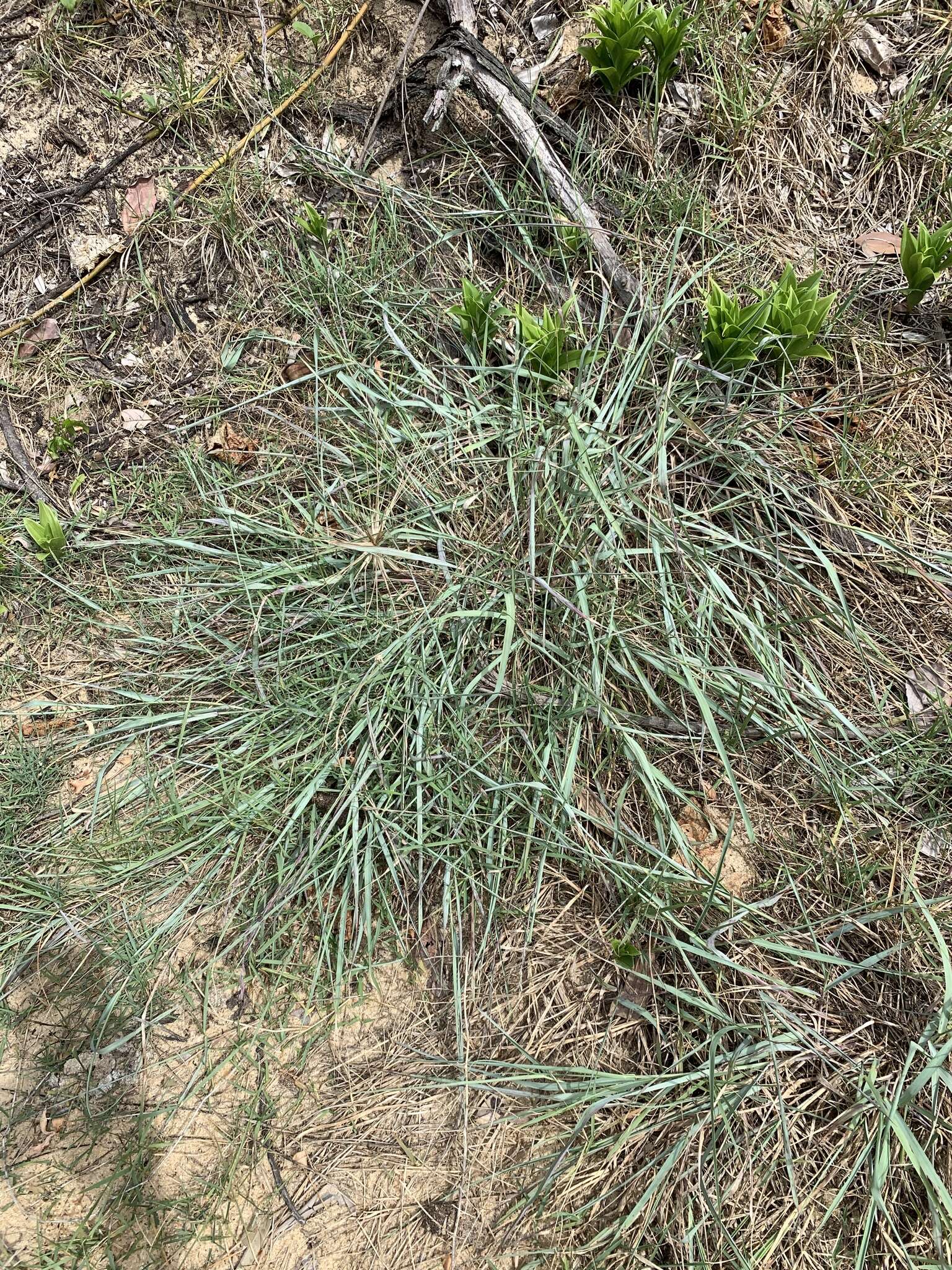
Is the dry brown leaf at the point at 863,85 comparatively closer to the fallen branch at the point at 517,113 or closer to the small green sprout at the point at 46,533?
the fallen branch at the point at 517,113

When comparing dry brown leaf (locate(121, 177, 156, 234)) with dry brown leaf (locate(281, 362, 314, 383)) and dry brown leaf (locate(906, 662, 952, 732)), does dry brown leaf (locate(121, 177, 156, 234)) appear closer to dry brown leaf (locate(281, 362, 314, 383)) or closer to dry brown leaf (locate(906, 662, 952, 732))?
dry brown leaf (locate(281, 362, 314, 383))

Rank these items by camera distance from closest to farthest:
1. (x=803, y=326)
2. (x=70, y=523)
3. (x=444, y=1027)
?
(x=444, y=1027) → (x=803, y=326) → (x=70, y=523)

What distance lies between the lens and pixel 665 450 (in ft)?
6.64

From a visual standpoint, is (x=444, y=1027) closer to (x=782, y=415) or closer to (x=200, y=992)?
(x=200, y=992)

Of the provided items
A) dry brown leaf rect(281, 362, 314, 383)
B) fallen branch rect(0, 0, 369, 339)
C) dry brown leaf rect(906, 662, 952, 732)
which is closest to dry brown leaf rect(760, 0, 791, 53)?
fallen branch rect(0, 0, 369, 339)

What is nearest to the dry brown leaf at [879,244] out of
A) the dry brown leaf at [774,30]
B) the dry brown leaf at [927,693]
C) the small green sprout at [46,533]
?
the dry brown leaf at [774,30]

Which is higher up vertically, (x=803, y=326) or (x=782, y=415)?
(x=803, y=326)

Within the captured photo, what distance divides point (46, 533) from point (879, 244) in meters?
2.30

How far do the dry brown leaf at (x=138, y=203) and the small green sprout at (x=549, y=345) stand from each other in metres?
1.28

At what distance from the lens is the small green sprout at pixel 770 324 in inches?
77.2

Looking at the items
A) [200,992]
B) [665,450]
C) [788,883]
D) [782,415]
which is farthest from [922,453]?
[200,992]

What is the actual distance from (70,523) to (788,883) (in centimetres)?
A: 205

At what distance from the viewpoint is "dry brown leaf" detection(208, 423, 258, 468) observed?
2.31 m

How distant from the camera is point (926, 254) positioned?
202 cm
